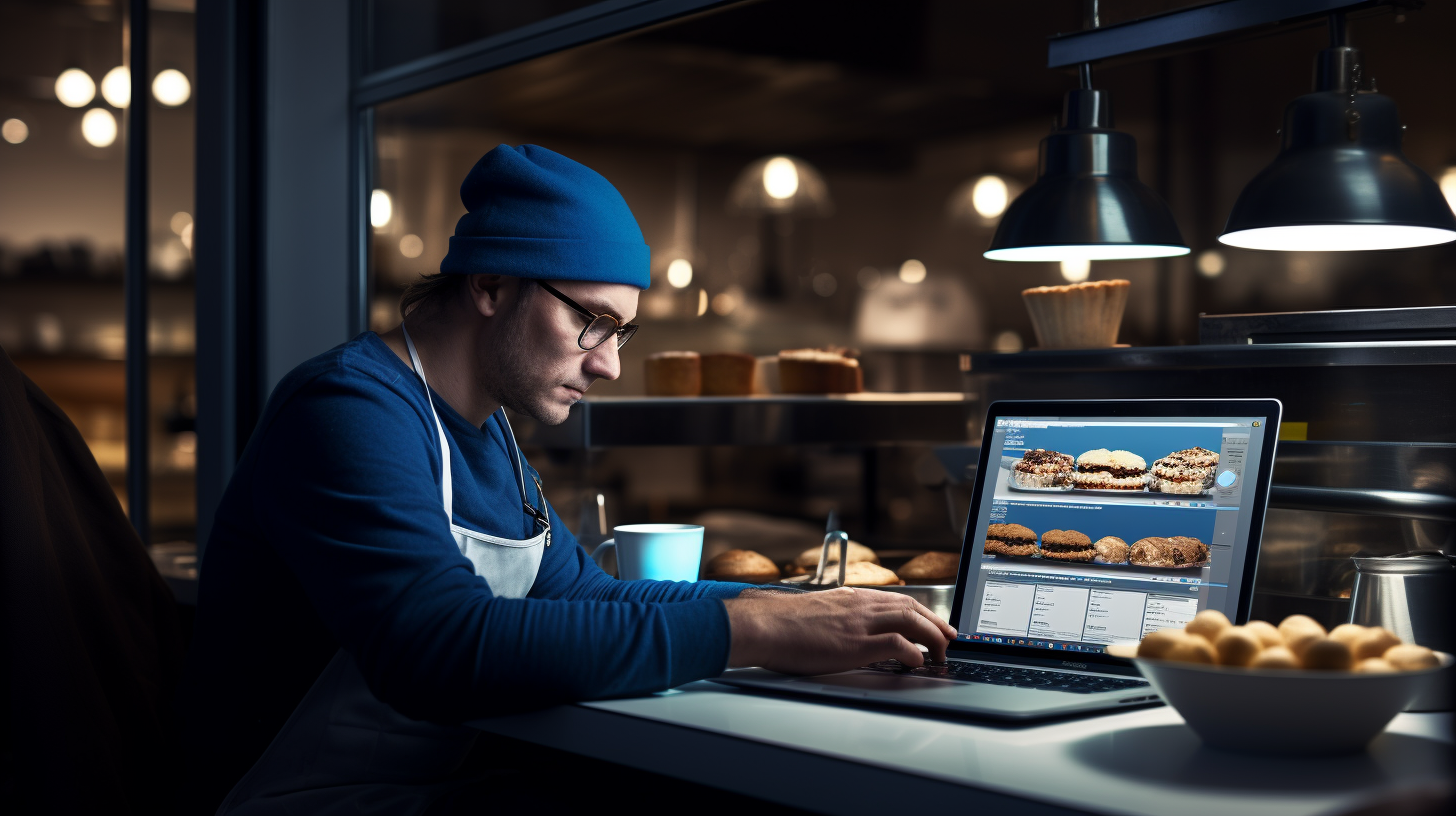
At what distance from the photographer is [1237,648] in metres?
0.88

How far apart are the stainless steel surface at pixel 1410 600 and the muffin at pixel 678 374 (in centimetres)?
130

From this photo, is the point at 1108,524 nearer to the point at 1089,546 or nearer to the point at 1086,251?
the point at 1089,546

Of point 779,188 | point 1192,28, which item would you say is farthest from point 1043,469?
point 779,188

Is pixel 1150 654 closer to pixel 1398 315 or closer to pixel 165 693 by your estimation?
pixel 1398 315

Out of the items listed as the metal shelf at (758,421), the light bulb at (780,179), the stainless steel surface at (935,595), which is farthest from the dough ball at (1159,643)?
the light bulb at (780,179)

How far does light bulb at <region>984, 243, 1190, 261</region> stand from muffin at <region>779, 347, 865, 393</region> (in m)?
0.67

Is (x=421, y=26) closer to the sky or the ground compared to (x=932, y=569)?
closer to the sky

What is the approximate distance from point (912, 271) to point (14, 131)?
452 centimetres

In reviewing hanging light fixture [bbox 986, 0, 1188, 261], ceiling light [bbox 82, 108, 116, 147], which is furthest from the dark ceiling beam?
ceiling light [bbox 82, 108, 116, 147]

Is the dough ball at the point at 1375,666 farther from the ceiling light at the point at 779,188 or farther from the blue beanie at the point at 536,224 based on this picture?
the ceiling light at the point at 779,188

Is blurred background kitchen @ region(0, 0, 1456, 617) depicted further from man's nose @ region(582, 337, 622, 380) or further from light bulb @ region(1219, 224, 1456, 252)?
man's nose @ region(582, 337, 622, 380)

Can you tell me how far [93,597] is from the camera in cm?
141

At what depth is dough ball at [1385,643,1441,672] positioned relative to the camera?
2.87 ft

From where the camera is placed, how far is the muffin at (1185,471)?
3.96ft
